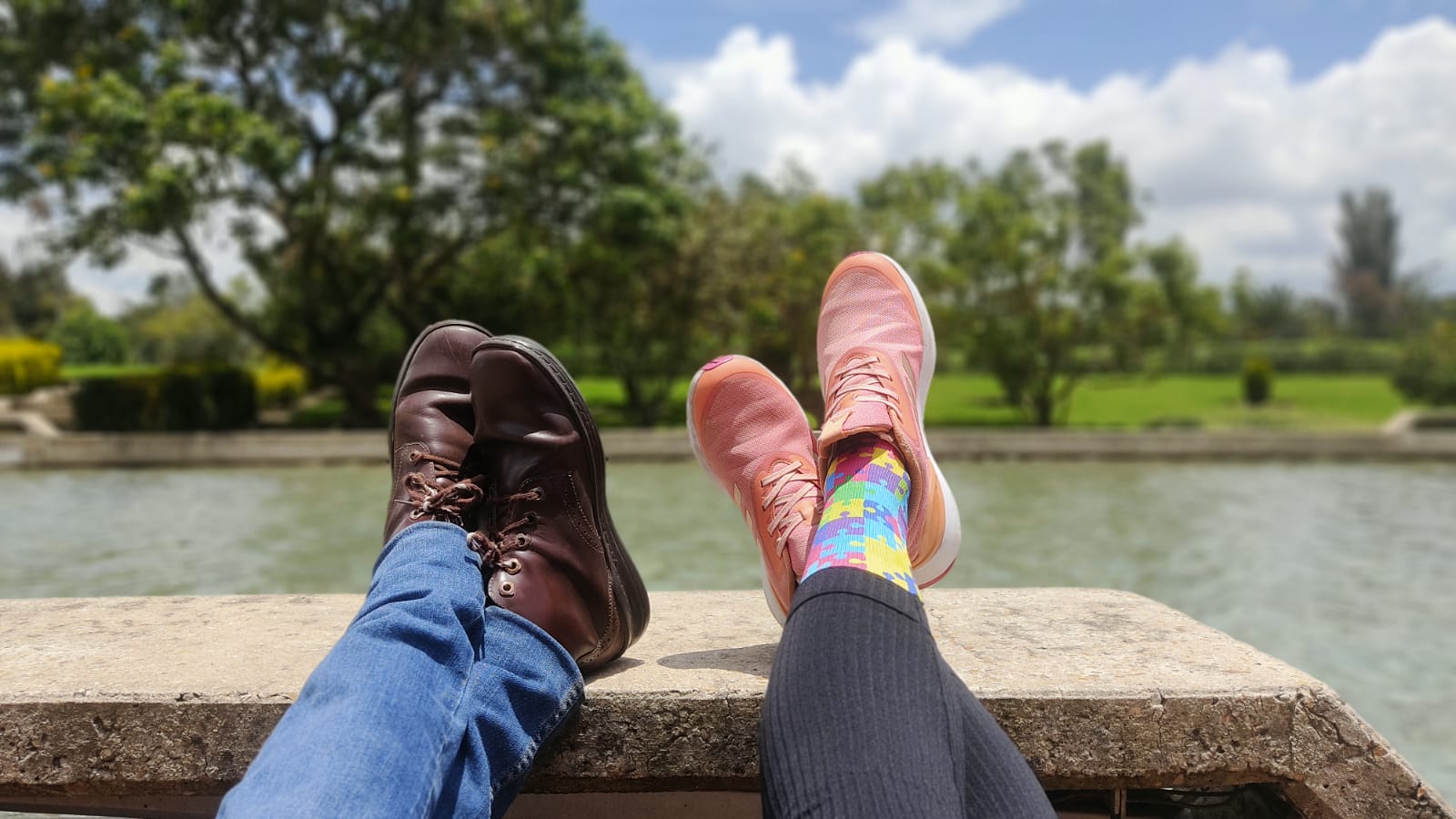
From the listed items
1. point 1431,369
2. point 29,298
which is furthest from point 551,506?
point 29,298

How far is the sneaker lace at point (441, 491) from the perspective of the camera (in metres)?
1.26

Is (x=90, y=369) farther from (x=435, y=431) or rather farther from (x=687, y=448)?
(x=435, y=431)

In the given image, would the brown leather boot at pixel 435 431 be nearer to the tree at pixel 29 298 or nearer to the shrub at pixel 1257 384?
the shrub at pixel 1257 384

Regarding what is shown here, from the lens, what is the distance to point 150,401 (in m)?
11.9

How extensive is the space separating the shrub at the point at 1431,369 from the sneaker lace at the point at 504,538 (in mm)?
16724

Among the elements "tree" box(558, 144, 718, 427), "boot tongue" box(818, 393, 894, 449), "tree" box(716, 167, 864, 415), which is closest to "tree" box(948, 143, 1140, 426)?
"tree" box(716, 167, 864, 415)

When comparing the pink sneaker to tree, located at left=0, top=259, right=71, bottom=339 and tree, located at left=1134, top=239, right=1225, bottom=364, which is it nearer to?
tree, located at left=1134, top=239, right=1225, bottom=364

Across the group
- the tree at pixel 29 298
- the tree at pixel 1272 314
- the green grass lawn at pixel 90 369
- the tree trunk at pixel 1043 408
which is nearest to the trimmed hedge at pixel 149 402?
the green grass lawn at pixel 90 369

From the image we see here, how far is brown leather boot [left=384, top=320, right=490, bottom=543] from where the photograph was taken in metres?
1.27

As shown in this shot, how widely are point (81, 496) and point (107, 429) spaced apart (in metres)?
4.56

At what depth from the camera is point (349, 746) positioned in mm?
818

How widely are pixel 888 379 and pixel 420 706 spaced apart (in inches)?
37.5

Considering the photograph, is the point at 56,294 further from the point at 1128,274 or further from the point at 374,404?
the point at 1128,274

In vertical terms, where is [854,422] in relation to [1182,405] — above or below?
above
